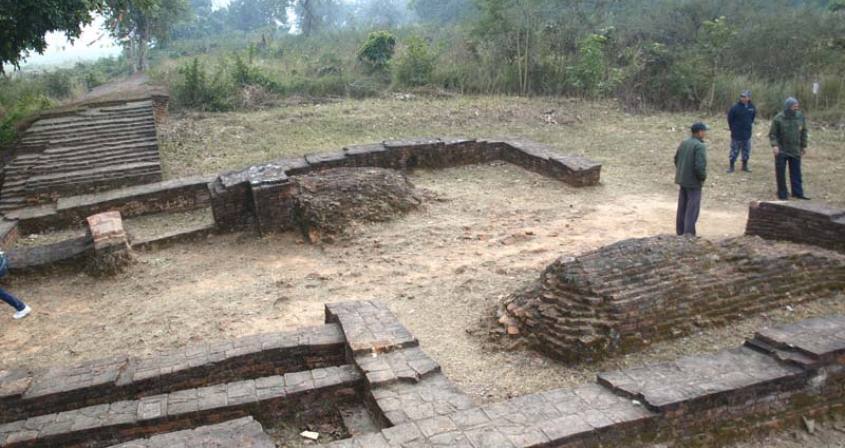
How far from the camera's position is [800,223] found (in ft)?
18.4

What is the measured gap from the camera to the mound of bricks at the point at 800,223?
532cm

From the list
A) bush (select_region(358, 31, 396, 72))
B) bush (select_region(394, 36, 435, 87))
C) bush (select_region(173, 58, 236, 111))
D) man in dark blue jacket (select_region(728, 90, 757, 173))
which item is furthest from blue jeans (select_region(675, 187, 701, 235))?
bush (select_region(358, 31, 396, 72))

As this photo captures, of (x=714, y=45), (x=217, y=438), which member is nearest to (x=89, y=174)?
(x=217, y=438)

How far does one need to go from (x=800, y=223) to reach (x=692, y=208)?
1.10 m

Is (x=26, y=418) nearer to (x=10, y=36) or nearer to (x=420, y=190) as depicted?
(x=420, y=190)

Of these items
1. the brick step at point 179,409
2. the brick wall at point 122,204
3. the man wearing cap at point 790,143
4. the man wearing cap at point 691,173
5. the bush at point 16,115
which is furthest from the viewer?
the bush at point 16,115

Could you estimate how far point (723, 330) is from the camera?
435 centimetres

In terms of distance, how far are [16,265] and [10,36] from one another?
17.0 feet

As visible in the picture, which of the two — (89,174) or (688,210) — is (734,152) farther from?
(89,174)

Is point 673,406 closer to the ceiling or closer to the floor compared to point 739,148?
closer to the floor

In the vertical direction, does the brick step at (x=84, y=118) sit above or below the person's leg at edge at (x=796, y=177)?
above

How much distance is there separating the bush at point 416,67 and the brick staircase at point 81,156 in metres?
7.05

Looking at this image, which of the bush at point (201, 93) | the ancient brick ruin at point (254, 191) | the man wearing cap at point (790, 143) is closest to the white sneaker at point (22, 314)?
the ancient brick ruin at point (254, 191)

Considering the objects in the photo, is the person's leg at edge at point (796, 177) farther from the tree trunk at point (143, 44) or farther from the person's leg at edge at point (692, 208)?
the tree trunk at point (143, 44)
